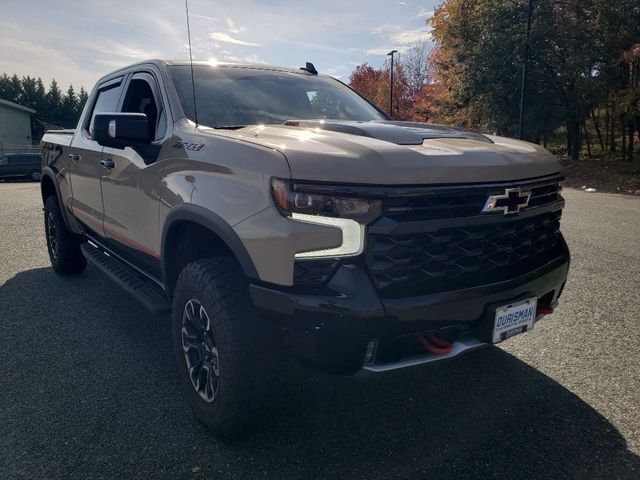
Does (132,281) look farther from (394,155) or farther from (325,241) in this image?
(394,155)

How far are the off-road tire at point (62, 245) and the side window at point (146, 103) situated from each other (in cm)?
208

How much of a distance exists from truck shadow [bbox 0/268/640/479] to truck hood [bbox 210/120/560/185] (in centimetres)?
98

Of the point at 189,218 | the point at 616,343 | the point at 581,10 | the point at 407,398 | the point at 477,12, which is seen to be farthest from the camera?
the point at 477,12

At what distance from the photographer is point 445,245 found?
220cm

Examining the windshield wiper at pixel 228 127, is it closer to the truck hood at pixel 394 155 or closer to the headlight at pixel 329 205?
the truck hood at pixel 394 155

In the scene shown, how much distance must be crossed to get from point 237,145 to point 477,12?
25.5 m

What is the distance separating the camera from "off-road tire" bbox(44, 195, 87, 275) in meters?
5.35

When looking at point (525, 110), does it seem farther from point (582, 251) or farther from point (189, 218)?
point (189, 218)

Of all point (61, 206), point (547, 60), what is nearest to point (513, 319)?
point (61, 206)

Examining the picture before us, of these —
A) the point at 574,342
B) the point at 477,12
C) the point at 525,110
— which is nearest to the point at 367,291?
the point at 574,342

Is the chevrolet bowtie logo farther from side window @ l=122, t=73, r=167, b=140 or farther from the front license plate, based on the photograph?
side window @ l=122, t=73, r=167, b=140

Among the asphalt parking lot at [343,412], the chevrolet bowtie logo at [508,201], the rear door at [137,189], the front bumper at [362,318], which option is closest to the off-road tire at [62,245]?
Answer: the asphalt parking lot at [343,412]

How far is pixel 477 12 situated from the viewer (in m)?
24.3

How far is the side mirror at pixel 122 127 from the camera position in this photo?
281 centimetres
